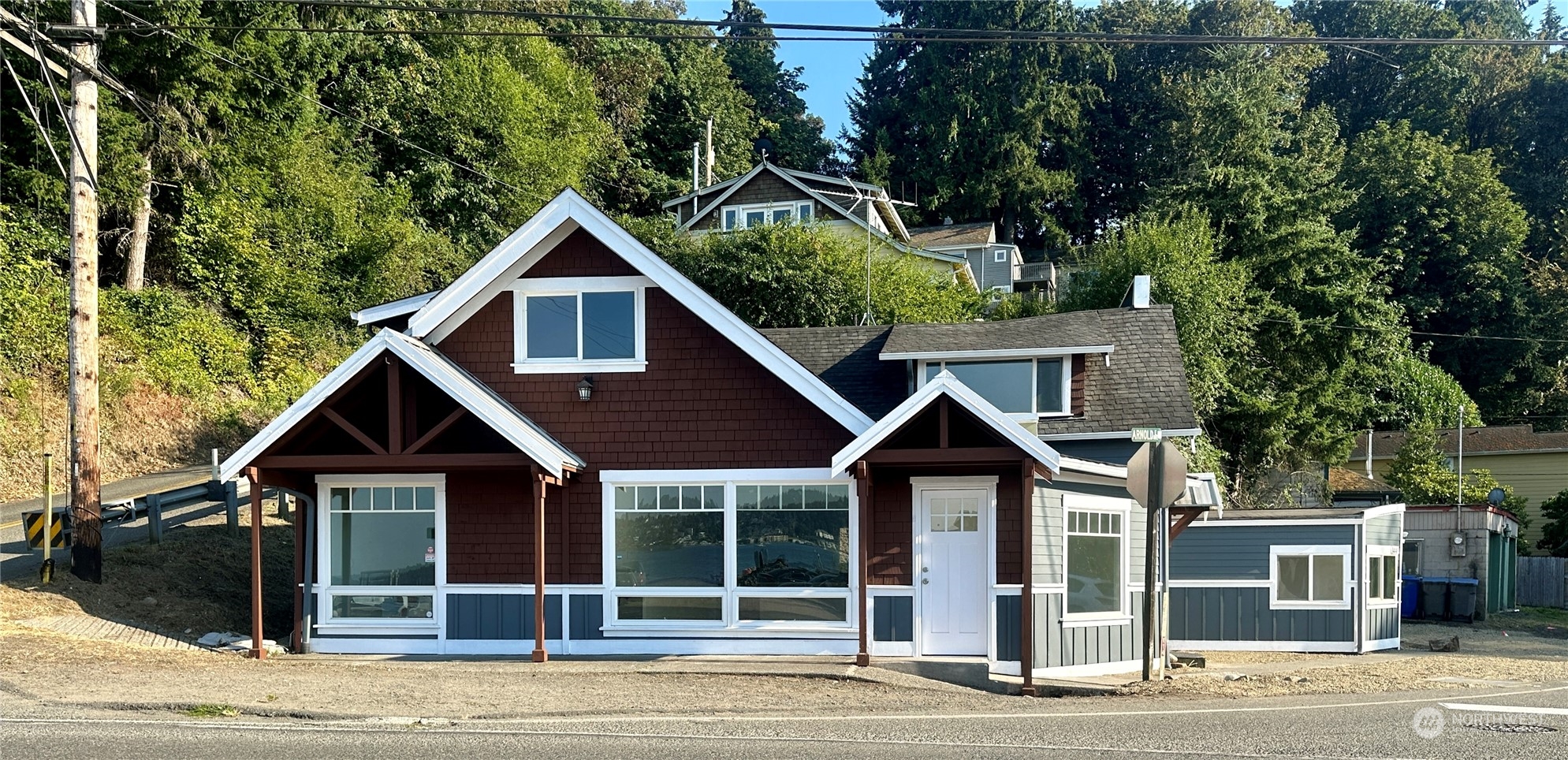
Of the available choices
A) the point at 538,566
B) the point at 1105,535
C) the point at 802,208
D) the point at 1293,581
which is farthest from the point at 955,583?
the point at 802,208

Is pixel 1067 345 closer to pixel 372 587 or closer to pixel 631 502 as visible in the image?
pixel 631 502

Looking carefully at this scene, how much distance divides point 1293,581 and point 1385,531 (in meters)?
2.54

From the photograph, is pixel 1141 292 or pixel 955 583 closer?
pixel 955 583

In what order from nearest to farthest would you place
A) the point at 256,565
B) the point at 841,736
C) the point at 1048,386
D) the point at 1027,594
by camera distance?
the point at 841,736 < the point at 1027,594 < the point at 256,565 < the point at 1048,386

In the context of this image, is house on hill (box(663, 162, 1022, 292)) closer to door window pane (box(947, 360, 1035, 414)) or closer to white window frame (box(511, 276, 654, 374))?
door window pane (box(947, 360, 1035, 414))

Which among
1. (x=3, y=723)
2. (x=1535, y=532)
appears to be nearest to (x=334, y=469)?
(x=3, y=723)

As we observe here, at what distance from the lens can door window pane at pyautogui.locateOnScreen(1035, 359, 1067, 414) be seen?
18.6m

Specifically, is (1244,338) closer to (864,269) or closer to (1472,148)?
(864,269)

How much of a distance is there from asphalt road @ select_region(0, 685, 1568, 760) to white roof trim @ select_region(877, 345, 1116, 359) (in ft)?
21.9

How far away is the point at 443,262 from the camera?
4091 centimetres

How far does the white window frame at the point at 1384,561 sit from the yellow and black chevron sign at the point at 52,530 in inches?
785

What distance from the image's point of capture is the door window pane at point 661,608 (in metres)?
17.0

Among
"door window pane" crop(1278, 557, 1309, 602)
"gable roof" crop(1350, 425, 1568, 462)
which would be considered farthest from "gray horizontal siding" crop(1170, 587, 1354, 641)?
"gable roof" crop(1350, 425, 1568, 462)

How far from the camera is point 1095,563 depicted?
16.9 meters
